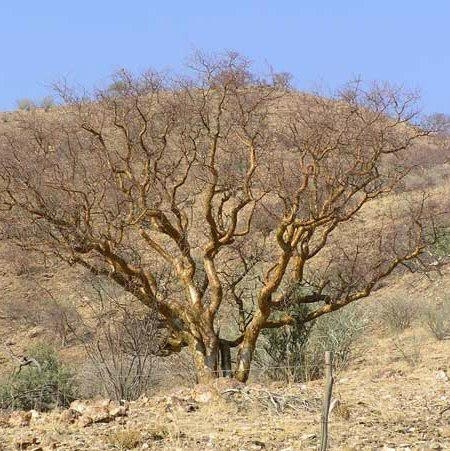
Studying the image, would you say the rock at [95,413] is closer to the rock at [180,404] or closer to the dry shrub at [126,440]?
the rock at [180,404]

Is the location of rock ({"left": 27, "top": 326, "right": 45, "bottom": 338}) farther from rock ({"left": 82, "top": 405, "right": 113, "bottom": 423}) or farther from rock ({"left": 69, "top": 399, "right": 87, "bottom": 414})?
rock ({"left": 82, "top": 405, "right": 113, "bottom": 423})

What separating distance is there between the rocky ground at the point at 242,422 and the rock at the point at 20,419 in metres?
0.01

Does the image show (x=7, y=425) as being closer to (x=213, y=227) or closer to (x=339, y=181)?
(x=213, y=227)

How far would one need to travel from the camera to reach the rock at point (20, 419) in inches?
296

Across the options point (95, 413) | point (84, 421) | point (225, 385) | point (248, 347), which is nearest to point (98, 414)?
point (95, 413)

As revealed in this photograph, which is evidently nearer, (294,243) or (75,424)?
(75,424)

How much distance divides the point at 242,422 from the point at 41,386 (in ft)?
16.1

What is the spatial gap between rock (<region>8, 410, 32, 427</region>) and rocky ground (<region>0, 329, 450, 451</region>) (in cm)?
1

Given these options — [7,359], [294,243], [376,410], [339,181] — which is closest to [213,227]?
[294,243]

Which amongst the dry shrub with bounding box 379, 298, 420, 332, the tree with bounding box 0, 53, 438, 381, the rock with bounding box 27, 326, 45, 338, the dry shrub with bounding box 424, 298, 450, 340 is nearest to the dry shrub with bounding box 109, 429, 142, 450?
the tree with bounding box 0, 53, 438, 381

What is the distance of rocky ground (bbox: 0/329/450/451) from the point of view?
6.48m

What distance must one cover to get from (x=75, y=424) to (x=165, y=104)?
23.8 ft

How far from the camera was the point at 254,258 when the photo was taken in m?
13.5

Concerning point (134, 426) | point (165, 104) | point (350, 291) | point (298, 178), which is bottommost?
point (134, 426)
